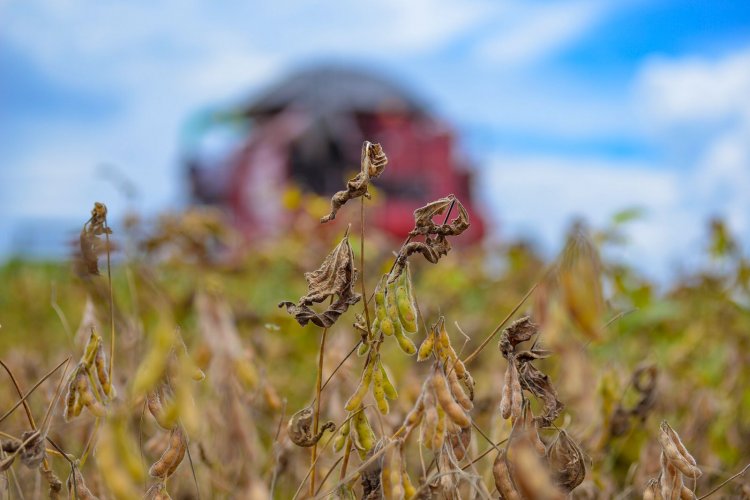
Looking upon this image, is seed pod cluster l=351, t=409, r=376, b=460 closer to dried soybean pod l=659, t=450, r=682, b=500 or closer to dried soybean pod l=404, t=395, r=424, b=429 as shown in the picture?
dried soybean pod l=404, t=395, r=424, b=429

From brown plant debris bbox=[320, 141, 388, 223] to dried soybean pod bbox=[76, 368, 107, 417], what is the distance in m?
0.46

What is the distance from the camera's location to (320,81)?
736 inches

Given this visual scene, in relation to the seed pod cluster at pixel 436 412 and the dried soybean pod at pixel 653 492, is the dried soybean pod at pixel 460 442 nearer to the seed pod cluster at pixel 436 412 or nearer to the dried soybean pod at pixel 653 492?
the seed pod cluster at pixel 436 412

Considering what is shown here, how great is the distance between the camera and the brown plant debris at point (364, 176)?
51.8 inches

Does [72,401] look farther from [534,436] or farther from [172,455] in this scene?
[534,436]

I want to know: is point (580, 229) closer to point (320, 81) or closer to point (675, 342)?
point (675, 342)

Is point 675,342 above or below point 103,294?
below

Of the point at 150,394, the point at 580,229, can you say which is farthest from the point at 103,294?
the point at 580,229

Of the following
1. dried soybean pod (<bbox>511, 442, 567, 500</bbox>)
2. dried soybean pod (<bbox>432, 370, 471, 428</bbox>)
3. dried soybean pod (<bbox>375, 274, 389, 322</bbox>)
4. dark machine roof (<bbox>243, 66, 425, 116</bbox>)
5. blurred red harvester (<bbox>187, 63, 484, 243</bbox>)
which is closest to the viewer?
dried soybean pod (<bbox>511, 442, 567, 500</bbox>)

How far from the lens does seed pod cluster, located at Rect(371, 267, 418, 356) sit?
1.28m

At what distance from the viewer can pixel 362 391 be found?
1.31 m

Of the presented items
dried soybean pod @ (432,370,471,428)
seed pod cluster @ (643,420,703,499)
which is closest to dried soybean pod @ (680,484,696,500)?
seed pod cluster @ (643,420,703,499)

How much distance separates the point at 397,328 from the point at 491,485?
0.52 m

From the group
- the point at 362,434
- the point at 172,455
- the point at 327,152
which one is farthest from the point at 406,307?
the point at 327,152
